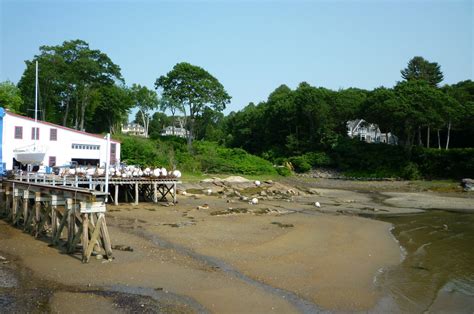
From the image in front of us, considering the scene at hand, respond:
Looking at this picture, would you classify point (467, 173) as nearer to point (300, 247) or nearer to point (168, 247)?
point (300, 247)

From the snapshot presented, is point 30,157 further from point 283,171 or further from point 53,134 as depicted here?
point 283,171

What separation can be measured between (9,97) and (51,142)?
754 inches

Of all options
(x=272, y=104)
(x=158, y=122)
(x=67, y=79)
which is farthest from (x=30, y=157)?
(x=158, y=122)

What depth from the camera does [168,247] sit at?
17.5 meters

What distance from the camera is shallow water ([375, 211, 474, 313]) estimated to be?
39.8 ft

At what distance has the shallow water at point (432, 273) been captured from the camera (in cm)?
1214

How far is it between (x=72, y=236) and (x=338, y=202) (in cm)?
2882

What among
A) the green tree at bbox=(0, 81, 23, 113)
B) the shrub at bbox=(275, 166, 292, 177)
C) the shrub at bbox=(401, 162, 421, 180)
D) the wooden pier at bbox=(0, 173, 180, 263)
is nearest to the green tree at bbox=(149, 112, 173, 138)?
the shrub at bbox=(275, 166, 292, 177)

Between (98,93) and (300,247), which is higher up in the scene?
(98,93)

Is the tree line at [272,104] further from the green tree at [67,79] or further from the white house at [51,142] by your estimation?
the white house at [51,142]

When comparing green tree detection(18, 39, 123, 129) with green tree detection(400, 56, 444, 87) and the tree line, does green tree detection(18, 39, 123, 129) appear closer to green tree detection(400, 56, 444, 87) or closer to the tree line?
the tree line

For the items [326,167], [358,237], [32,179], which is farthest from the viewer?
[326,167]

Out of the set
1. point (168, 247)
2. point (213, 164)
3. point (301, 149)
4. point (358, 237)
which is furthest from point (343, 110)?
point (168, 247)

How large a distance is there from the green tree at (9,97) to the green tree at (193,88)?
67.9ft
